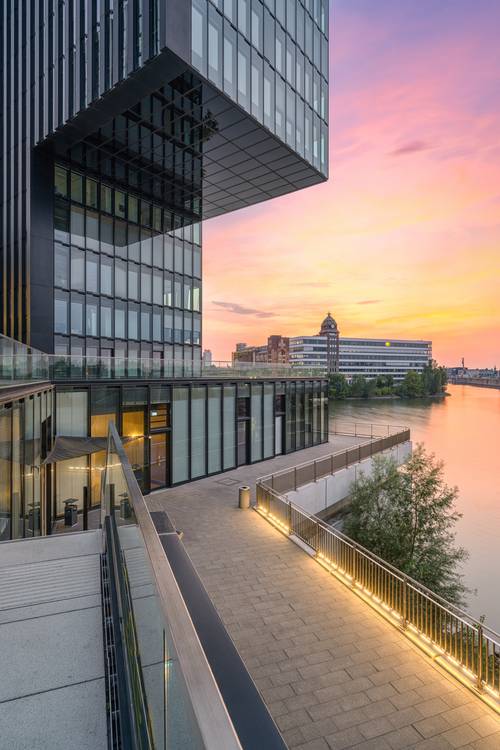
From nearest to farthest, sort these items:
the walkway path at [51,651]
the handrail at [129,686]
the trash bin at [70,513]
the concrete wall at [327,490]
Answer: the handrail at [129,686]
the walkway path at [51,651]
the trash bin at [70,513]
the concrete wall at [327,490]

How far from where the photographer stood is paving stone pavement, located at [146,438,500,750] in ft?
19.5

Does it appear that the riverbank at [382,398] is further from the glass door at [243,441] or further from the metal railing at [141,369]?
the metal railing at [141,369]

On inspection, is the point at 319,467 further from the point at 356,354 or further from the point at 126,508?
the point at 356,354

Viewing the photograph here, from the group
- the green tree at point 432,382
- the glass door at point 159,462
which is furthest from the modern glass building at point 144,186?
the green tree at point 432,382

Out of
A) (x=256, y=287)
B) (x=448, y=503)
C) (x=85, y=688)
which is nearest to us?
(x=85, y=688)

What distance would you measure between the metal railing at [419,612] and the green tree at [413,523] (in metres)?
5.63

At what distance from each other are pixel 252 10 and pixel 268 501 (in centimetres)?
2217

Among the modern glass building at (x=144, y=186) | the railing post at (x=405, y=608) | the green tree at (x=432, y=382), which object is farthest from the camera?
the green tree at (x=432, y=382)

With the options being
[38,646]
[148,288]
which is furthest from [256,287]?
[38,646]

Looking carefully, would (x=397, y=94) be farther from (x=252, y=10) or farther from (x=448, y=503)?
(x=448, y=503)

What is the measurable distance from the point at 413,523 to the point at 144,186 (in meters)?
24.6

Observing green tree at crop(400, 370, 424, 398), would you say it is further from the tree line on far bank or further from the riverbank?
the riverbank

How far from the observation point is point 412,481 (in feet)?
59.3

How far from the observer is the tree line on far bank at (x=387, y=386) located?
330ft
